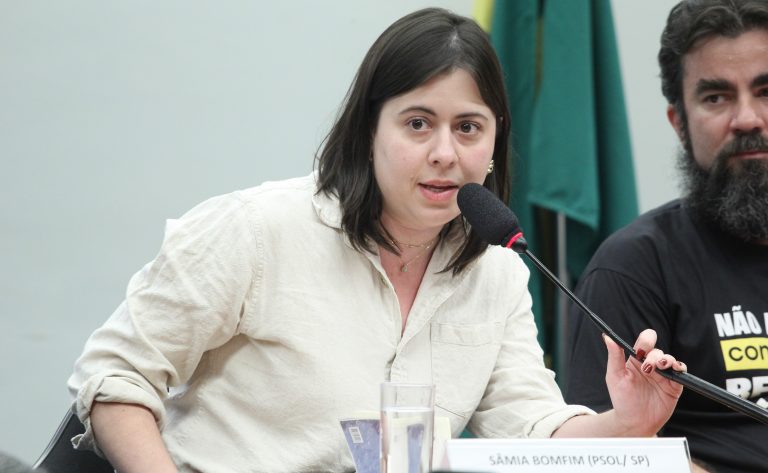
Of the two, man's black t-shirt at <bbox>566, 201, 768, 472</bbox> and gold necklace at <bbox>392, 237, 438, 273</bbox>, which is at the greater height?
gold necklace at <bbox>392, 237, 438, 273</bbox>

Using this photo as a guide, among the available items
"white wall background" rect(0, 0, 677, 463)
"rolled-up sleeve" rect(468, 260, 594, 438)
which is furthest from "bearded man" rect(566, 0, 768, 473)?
"white wall background" rect(0, 0, 677, 463)

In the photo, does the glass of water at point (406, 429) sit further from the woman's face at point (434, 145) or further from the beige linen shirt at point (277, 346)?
the woman's face at point (434, 145)

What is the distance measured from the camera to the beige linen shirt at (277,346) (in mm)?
1624

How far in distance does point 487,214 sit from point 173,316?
494 millimetres

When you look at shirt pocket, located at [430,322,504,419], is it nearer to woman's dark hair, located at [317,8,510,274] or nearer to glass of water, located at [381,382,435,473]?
woman's dark hair, located at [317,8,510,274]

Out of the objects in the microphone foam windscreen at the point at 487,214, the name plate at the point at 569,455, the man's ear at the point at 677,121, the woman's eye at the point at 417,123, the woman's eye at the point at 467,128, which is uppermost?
the woman's eye at the point at 417,123

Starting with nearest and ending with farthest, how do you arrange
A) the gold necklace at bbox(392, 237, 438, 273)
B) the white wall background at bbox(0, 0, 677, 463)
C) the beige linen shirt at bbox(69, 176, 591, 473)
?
the beige linen shirt at bbox(69, 176, 591, 473)
the gold necklace at bbox(392, 237, 438, 273)
the white wall background at bbox(0, 0, 677, 463)

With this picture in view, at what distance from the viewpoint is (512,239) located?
1.50m

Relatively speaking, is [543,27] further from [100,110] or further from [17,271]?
[17,271]

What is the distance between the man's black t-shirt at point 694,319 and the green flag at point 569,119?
56cm

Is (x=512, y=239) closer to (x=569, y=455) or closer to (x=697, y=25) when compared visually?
(x=569, y=455)

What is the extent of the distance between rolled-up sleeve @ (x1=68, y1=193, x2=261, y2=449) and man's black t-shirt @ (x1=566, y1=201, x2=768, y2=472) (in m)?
0.74

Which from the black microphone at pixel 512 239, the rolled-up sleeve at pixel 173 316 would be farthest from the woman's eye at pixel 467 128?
the rolled-up sleeve at pixel 173 316

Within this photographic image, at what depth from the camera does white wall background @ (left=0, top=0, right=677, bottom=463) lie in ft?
8.85
